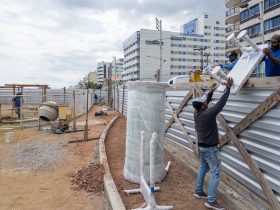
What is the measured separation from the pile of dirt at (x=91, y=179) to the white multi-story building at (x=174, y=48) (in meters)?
85.0

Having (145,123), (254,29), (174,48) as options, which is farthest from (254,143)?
(174,48)

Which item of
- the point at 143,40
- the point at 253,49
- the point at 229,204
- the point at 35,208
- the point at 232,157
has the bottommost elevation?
the point at 35,208

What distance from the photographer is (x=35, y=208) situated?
5.53m

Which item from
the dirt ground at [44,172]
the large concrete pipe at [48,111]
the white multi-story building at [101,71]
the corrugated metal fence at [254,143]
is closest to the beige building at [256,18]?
the large concrete pipe at [48,111]

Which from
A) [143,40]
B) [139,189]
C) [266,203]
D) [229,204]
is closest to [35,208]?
[139,189]

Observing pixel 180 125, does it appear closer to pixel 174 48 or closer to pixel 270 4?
pixel 270 4

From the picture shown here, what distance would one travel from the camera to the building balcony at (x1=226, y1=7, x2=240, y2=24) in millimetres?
51438

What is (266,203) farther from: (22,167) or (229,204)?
(22,167)

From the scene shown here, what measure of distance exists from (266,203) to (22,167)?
6498 millimetres

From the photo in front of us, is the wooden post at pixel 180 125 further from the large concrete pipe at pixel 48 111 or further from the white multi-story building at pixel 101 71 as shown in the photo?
the white multi-story building at pixel 101 71

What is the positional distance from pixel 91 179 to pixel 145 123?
212cm

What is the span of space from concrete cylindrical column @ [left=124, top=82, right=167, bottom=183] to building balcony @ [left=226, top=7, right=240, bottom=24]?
50.8m

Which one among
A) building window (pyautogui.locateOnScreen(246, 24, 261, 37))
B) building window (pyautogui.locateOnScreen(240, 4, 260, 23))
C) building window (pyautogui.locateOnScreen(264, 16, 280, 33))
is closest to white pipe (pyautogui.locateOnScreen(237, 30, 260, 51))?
building window (pyautogui.locateOnScreen(264, 16, 280, 33))

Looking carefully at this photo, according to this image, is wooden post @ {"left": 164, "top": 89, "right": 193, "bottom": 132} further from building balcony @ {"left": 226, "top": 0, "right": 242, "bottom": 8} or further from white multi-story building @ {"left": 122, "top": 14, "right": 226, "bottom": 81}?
white multi-story building @ {"left": 122, "top": 14, "right": 226, "bottom": 81}
